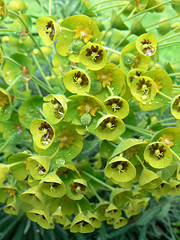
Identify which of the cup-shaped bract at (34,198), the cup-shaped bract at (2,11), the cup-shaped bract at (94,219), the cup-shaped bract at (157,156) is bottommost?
the cup-shaped bract at (94,219)

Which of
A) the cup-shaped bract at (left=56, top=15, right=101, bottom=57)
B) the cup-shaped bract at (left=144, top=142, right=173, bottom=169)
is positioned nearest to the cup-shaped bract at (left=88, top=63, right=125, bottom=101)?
the cup-shaped bract at (left=56, top=15, right=101, bottom=57)

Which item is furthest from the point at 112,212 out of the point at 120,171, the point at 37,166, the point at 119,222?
the point at 37,166

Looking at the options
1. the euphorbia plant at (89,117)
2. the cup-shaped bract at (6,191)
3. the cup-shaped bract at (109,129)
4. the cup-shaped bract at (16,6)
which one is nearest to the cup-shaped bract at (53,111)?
the euphorbia plant at (89,117)

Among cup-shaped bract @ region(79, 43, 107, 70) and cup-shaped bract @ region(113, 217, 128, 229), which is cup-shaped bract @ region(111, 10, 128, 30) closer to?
cup-shaped bract @ region(79, 43, 107, 70)

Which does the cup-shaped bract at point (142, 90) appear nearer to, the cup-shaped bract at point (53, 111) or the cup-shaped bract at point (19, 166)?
the cup-shaped bract at point (53, 111)

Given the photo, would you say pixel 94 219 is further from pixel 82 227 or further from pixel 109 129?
pixel 109 129

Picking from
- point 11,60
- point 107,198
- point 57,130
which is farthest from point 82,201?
point 107,198

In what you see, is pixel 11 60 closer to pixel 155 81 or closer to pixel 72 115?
pixel 72 115

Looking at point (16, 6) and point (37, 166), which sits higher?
point (16, 6)
